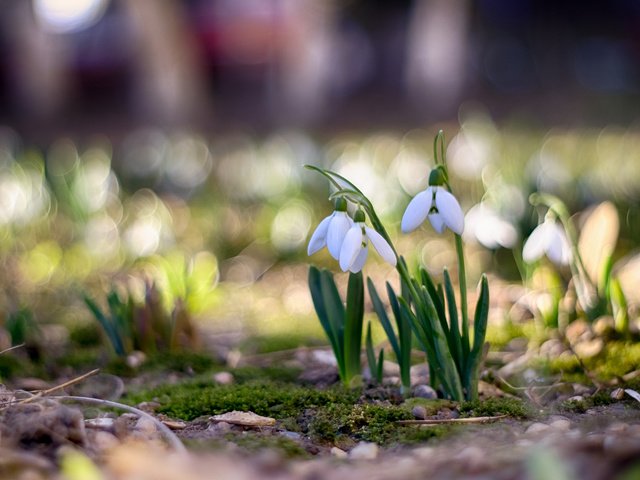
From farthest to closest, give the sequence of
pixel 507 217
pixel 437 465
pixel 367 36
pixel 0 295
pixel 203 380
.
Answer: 1. pixel 367 36
2. pixel 0 295
3. pixel 507 217
4. pixel 203 380
5. pixel 437 465

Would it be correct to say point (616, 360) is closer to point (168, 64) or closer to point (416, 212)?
point (416, 212)

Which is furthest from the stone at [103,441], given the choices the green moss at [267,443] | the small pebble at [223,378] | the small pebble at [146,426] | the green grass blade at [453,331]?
the green grass blade at [453,331]

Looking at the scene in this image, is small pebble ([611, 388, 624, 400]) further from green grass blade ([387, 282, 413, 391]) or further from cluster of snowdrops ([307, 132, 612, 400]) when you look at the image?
green grass blade ([387, 282, 413, 391])

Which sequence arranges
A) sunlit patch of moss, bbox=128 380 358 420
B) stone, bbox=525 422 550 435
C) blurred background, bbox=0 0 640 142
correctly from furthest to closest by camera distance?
blurred background, bbox=0 0 640 142
sunlit patch of moss, bbox=128 380 358 420
stone, bbox=525 422 550 435

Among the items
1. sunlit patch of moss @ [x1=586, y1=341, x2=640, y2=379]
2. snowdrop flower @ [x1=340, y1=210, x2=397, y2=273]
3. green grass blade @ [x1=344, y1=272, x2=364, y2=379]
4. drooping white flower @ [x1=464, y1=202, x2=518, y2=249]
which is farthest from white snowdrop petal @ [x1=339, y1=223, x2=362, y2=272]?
drooping white flower @ [x1=464, y1=202, x2=518, y2=249]

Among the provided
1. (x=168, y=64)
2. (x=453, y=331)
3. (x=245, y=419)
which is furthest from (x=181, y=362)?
(x=168, y=64)

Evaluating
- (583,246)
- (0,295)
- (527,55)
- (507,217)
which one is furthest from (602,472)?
(527,55)

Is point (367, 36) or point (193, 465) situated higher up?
point (367, 36)

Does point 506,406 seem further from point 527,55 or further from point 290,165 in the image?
point 527,55
